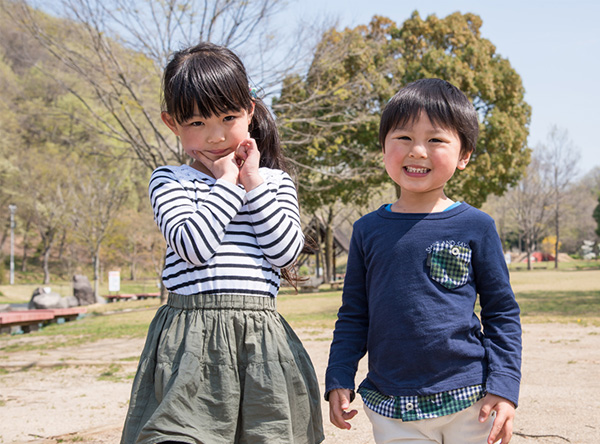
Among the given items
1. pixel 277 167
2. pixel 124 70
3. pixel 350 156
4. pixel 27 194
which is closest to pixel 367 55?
pixel 350 156

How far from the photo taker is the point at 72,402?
4.82 meters

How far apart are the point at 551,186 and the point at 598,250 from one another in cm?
2056

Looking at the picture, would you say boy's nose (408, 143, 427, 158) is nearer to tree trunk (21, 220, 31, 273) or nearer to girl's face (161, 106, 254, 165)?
girl's face (161, 106, 254, 165)

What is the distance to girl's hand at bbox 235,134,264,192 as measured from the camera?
67.1 inches

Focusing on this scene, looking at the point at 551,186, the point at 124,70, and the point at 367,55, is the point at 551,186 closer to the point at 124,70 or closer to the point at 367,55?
the point at 367,55

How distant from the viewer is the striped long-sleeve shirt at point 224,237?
5.24 ft

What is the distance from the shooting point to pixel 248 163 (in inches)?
68.1

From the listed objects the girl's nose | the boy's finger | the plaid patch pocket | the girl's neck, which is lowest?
the boy's finger

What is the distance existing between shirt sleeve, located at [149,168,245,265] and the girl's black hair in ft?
0.75

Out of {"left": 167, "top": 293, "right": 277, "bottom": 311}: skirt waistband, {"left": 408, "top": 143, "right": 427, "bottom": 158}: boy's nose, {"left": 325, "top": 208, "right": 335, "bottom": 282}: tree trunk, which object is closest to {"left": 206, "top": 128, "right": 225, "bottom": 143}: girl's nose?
{"left": 167, "top": 293, "right": 277, "bottom": 311}: skirt waistband

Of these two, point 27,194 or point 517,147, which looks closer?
point 517,147

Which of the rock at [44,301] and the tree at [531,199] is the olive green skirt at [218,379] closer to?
the rock at [44,301]

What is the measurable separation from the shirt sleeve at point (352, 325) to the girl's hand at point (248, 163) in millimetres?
372

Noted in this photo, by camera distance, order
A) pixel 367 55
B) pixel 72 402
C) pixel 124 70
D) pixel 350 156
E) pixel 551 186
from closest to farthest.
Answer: pixel 72 402
pixel 124 70
pixel 367 55
pixel 350 156
pixel 551 186
